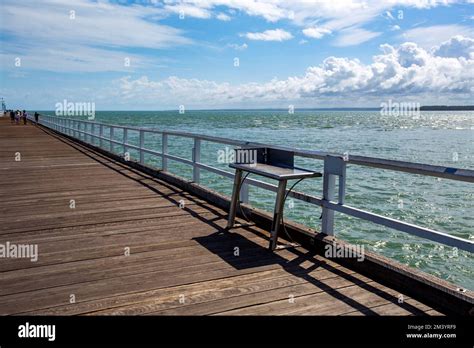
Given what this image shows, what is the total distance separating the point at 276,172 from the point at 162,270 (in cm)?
157

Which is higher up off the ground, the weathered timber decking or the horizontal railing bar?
the horizontal railing bar

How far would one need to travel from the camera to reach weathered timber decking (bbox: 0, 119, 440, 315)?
140 inches

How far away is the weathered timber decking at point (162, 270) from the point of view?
355cm

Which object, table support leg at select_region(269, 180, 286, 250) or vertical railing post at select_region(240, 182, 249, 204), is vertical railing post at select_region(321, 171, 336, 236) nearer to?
table support leg at select_region(269, 180, 286, 250)

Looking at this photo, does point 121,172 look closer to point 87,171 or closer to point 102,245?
point 87,171

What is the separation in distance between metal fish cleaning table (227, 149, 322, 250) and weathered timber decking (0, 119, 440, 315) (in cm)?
29

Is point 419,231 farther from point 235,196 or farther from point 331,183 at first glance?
point 235,196

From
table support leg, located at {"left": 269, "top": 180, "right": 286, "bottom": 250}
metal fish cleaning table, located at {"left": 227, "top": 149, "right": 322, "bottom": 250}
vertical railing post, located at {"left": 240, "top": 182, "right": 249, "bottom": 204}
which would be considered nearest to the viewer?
metal fish cleaning table, located at {"left": 227, "top": 149, "right": 322, "bottom": 250}

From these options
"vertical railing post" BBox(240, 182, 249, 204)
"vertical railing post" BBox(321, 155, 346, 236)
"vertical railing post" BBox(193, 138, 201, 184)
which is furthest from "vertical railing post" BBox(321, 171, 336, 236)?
"vertical railing post" BBox(193, 138, 201, 184)

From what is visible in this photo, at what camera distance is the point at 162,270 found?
4.36 meters

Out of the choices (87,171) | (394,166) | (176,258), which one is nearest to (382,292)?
(394,166)

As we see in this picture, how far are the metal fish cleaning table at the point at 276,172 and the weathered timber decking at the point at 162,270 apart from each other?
11.4 inches
